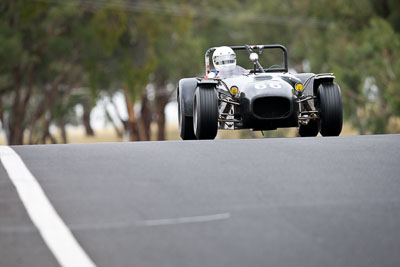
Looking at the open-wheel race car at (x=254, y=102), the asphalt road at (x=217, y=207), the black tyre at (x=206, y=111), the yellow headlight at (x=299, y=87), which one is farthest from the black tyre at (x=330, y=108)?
the asphalt road at (x=217, y=207)

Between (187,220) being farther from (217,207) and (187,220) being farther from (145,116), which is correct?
(145,116)

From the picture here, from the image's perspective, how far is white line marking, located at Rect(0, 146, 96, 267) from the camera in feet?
16.7

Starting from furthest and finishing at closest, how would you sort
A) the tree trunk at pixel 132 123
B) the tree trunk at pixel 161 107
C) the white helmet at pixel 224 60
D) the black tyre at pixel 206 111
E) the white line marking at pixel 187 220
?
the tree trunk at pixel 161 107, the tree trunk at pixel 132 123, the white helmet at pixel 224 60, the black tyre at pixel 206 111, the white line marking at pixel 187 220

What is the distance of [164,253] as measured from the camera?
5.24 meters

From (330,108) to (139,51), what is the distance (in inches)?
1291

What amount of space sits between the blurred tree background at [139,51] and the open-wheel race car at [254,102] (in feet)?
80.3

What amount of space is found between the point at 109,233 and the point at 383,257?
1.69 meters

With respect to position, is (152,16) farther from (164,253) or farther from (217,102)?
(164,253)

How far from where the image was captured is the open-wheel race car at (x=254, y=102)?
13.4 meters

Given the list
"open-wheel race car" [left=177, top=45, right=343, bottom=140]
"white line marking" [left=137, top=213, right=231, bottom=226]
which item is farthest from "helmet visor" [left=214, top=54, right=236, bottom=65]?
"white line marking" [left=137, top=213, right=231, bottom=226]

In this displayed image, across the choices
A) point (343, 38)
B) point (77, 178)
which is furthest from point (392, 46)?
point (77, 178)

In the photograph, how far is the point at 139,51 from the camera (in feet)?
152

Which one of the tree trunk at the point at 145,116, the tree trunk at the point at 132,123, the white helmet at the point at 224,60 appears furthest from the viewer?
the tree trunk at the point at 145,116

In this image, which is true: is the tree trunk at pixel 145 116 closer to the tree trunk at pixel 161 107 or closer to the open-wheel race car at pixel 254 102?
the tree trunk at pixel 161 107
